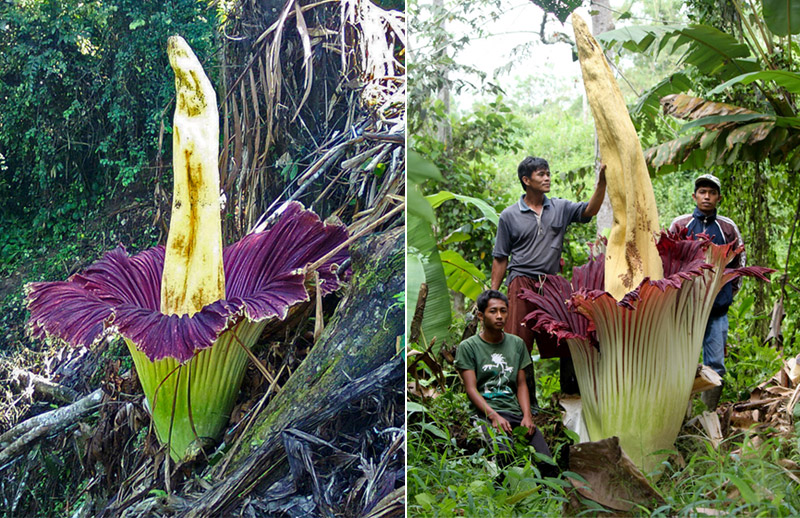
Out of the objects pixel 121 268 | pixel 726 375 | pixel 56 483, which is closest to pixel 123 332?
pixel 121 268

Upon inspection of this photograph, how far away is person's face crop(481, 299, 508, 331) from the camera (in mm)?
2482

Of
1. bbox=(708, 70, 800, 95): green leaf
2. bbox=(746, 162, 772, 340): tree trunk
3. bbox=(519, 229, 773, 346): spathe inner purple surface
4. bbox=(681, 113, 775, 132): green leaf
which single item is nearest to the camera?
bbox=(519, 229, 773, 346): spathe inner purple surface

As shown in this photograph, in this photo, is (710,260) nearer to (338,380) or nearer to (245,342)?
(338,380)

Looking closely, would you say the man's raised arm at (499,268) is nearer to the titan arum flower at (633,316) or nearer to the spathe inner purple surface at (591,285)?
the spathe inner purple surface at (591,285)

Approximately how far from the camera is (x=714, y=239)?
2.97m

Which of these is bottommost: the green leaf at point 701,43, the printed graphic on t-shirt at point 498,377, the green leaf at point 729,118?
the printed graphic on t-shirt at point 498,377

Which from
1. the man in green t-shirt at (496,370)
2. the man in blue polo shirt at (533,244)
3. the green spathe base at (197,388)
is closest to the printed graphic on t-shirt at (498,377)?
the man in green t-shirt at (496,370)

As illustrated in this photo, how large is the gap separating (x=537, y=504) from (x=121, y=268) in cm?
139

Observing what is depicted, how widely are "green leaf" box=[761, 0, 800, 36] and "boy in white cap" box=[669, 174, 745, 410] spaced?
41.9 inches

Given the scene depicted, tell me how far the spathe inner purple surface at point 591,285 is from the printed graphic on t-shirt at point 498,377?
0.17 m

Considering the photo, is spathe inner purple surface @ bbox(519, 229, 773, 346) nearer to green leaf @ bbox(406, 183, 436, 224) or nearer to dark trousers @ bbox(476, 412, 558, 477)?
dark trousers @ bbox(476, 412, 558, 477)

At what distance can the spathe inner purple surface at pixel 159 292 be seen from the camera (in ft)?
6.18

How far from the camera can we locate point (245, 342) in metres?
1.92

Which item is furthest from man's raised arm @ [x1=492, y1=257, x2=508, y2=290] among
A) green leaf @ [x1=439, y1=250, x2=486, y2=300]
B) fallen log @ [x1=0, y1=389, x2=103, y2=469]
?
fallen log @ [x1=0, y1=389, x2=103, y2=469]
